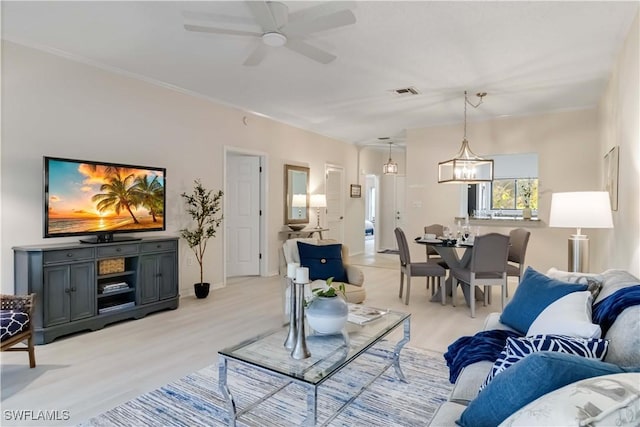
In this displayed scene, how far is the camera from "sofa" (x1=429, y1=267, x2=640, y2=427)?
846mm

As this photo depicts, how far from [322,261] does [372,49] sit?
2210mm

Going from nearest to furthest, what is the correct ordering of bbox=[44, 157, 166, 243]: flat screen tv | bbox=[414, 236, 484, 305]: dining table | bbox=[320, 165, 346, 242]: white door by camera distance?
bbox=[44, 157, 166, 243]: flat screen tv < bbox=[414, 236, 484, 305]: dining table < bbox=[320, 165, 346, 242]: white door

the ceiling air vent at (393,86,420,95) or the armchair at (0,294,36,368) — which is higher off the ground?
the ceiling air vent at (393,86,420,95)

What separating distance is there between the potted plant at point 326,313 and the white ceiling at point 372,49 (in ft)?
6.15

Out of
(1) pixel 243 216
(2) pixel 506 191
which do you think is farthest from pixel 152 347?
(2) pixel 506 191

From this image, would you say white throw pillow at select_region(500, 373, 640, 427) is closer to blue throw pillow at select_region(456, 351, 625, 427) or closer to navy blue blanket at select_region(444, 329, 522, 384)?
blue throw pillow at select_region(456, 351, 625, 427)

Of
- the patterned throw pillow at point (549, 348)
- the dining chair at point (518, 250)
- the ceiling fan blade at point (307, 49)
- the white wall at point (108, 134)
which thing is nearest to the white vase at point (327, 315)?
the patterned throw pillow at point (549, 348)

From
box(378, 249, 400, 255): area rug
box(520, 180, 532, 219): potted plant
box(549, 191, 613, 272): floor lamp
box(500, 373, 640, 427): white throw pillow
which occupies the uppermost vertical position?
box(520, 180, 532, 219): potted plant

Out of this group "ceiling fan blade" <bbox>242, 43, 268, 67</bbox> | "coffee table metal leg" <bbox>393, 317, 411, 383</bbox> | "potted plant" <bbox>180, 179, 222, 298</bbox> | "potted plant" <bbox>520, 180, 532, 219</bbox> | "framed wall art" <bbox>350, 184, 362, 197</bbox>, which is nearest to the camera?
"coffee table metal leg" <bbox>393, 317, 411, 383</bbox>

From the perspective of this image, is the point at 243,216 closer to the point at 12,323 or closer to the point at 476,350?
the point at 12,323

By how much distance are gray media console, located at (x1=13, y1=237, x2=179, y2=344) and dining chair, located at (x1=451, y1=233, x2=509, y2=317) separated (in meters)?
3.40

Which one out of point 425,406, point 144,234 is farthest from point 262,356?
point 144,234

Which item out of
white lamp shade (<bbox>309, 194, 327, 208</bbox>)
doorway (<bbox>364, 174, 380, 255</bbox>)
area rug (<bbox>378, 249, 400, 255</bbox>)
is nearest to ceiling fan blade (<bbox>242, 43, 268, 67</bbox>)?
white lamp shade (<bbox>309, 194, 327, 208</bbox>)

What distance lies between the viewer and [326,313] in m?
2.14
